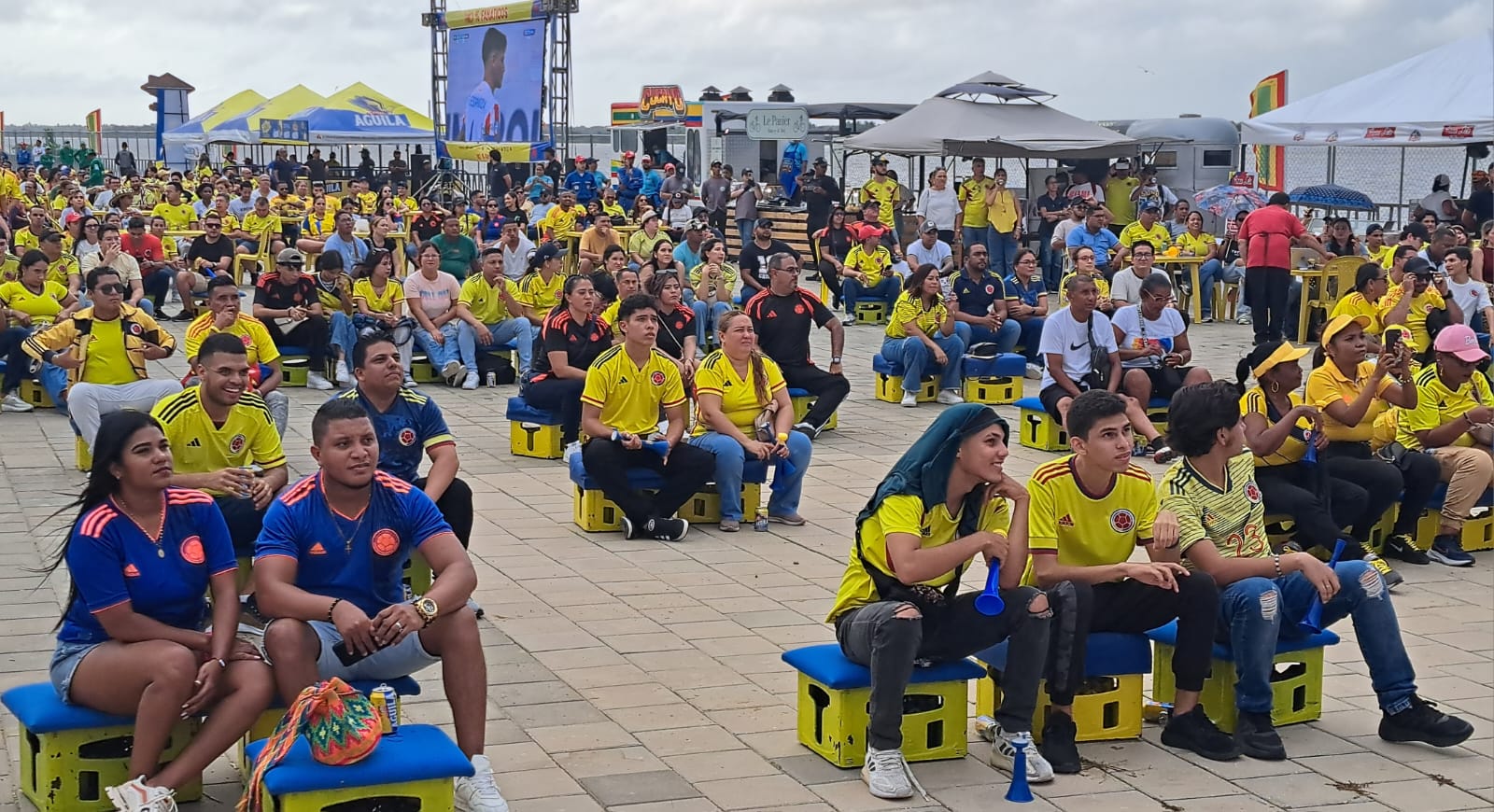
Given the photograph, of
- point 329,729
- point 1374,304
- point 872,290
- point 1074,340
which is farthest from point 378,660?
point 872,290

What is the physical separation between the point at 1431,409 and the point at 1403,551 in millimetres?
772

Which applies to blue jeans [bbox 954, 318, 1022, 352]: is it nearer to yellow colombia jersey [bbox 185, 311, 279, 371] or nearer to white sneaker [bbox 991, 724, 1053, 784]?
yellow colombia jersey [bbox 185, 311, 279, 371]

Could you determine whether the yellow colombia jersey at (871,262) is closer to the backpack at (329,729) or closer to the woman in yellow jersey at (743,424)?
the woman in yellow jersey at (743,424)

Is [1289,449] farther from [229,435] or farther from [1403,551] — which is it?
[229,435]

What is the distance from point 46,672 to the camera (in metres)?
6.51

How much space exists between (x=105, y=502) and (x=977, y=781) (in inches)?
111

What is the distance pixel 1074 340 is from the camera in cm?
1160

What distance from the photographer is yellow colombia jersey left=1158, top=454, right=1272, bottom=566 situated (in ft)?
19.8

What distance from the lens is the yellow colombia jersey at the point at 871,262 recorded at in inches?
775

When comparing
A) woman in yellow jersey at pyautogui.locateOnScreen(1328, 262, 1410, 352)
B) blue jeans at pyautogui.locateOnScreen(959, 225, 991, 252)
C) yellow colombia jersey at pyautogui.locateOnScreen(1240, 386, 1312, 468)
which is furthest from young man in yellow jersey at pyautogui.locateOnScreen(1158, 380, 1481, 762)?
blue jeans at pyautogui.locateOnScreen(959, 225, 991, 252)

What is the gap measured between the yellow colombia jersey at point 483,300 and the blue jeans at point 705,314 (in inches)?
66.0

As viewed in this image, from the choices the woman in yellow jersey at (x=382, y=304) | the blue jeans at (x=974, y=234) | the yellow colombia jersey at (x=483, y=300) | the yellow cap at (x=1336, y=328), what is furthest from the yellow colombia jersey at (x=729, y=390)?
the blue jeans at (x=974, y=234)

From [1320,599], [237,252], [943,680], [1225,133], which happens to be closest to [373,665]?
[943,680]

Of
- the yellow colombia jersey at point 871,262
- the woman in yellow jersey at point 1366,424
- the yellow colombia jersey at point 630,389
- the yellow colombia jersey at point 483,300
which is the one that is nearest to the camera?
the woman in yellow jersey at point 1366,424
